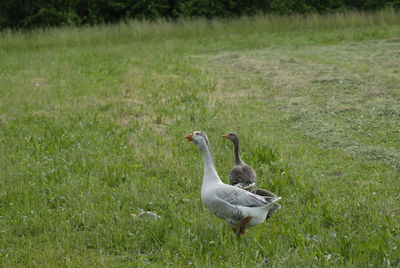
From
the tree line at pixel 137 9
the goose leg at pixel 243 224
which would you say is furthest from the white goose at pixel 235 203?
the tree line at pixel 137 9

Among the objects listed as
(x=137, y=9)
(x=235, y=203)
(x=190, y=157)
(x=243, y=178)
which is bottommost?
(x=190, y=157)

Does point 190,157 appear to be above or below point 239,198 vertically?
below

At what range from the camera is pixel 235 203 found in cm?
507

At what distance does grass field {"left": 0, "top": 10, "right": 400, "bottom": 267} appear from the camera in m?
5.02

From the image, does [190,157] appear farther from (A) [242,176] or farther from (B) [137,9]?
(B) [137,9]

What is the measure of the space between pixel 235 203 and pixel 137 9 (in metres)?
33.2

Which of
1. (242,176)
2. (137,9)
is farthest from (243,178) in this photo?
(137,9)

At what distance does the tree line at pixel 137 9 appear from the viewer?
3525cm

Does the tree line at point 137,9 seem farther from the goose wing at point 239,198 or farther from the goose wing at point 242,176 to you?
the goose wing at point 239,198

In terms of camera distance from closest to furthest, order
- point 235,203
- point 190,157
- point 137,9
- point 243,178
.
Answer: point 235,203
point 243,178
point 190,157
point 137,9

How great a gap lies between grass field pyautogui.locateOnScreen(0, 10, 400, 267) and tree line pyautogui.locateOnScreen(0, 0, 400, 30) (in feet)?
56.2

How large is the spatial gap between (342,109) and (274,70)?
5391mm

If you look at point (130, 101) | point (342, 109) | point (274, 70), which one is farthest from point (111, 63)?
point (342, 109)

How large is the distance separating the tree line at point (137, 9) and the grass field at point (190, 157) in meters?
17.1
